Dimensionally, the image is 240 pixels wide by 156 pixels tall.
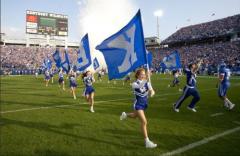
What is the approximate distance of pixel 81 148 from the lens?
20.7ft

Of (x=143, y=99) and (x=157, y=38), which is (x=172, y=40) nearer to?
(x=157, y=38)

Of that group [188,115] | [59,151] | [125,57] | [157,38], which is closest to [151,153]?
[59,151]

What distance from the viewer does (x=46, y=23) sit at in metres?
64.5

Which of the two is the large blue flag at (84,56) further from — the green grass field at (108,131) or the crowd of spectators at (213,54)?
the crowd of spectators at (213,54)

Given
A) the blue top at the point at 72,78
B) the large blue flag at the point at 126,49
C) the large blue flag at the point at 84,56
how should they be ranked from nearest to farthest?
the large blue flag at the point at 126,49
the large blue flag at the point at 84,56
the blue top at the point at 72,78

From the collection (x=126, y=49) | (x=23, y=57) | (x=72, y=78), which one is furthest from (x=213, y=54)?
(x=126, y=49)

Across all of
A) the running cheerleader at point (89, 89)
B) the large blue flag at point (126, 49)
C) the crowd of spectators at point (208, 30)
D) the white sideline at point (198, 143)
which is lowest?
the white sideline at point (198, 143)

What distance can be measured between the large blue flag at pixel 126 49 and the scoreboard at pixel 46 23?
59.9 metres

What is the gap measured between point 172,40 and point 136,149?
69.1m

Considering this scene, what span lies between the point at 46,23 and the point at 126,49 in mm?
61144

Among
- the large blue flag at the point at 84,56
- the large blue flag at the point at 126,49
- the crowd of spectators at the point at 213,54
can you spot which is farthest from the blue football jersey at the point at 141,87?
the crowd of spectators at the point at 213,54

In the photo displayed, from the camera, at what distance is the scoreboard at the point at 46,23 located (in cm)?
6291

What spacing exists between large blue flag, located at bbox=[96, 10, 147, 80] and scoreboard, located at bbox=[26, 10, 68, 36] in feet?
196

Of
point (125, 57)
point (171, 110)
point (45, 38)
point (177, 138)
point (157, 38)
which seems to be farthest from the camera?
point (157, 38)
